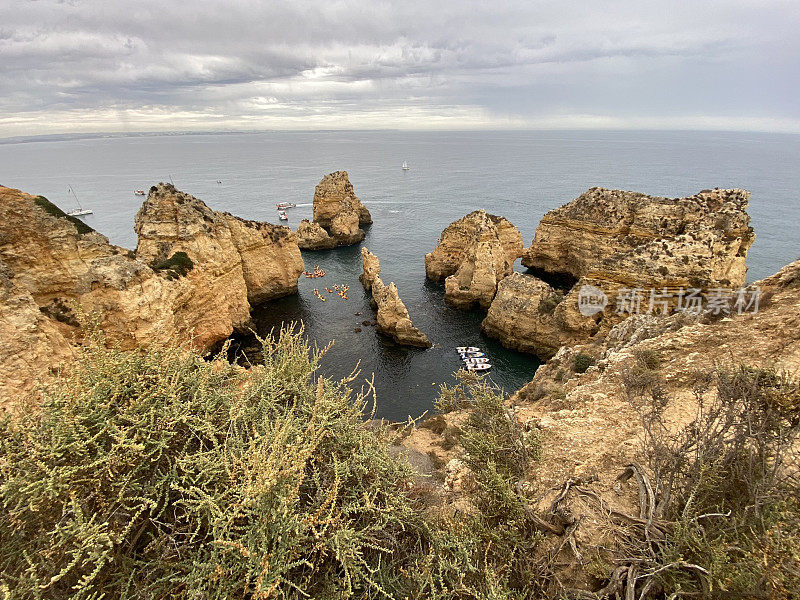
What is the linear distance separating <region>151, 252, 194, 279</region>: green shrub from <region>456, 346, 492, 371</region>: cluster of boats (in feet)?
71.1

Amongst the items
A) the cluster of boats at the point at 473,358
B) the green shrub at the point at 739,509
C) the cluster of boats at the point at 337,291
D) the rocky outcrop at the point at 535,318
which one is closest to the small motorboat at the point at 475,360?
the cluster of boats at the point at 473,358

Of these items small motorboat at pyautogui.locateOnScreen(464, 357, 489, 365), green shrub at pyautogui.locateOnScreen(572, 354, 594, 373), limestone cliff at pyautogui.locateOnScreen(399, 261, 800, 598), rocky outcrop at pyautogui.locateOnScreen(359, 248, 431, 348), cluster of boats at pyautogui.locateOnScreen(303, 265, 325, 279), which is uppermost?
limestone cliff at pyautogui.locateOnScreen(399, 261, 800, 598)

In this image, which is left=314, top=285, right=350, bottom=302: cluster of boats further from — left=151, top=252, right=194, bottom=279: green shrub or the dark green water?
left=151, top=252, right=194, bottom=279: green shrub

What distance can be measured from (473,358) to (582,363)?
1227 cm

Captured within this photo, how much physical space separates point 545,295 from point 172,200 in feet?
101

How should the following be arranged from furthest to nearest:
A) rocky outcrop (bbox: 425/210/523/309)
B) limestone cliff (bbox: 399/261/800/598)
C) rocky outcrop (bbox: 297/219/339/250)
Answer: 1. rocky outcrop (bbox: 297/219/339/250)
2. rocky outcrop (bbox: 425/210/523/309)
3. limestone cliff (bbox: 399/261/800/598)

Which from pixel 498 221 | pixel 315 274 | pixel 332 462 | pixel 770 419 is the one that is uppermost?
pixel 770 419

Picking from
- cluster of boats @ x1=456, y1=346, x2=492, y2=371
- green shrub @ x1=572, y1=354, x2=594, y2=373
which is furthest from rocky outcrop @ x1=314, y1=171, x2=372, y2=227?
green shrub @ x1=572, y1=354, x2=594, y2=373

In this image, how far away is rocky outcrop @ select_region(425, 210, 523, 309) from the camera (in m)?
38.5

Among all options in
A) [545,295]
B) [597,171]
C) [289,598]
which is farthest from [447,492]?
[597,171]

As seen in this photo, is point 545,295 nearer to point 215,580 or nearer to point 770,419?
point 770,419

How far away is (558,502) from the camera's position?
619 cm

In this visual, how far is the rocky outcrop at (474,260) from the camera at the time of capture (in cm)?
3850

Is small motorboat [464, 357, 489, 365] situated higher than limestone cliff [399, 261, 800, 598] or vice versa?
limestone cliff [399, 261, 800, 598]
